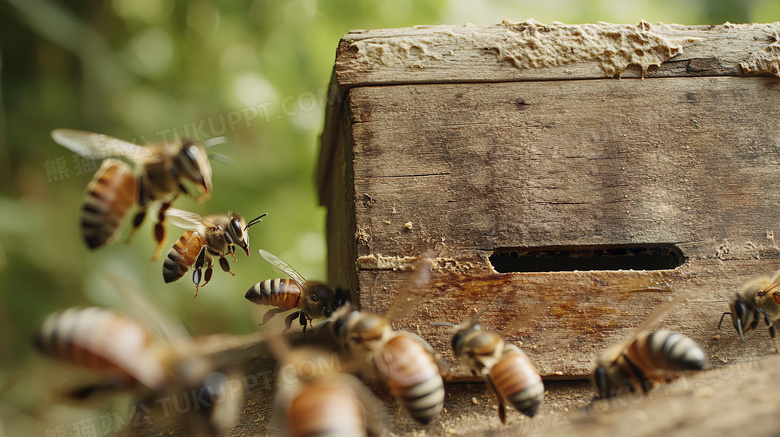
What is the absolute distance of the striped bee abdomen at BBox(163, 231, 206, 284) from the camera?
184 cm

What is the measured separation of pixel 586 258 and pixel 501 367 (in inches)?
29.1

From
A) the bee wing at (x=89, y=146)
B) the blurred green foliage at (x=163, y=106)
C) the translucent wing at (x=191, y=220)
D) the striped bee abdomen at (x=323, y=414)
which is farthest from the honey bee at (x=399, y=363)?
the blurred green foliage at (x=163, y=106)

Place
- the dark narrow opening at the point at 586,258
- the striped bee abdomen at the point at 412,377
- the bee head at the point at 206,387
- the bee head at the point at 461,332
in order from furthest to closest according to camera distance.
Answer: the dark narrow opening at the point at 586,258, the bee head at the point at 461,332, the striped bee abdomen at the point at 412,377, the bee head at the point at 206,387

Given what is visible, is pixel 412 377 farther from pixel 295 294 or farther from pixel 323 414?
pixel 295 294

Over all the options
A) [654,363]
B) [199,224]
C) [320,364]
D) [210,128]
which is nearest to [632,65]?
[654,363]

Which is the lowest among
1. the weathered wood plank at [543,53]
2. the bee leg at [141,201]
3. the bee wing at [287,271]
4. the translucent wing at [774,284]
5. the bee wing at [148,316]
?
the bee wing at [287,271]

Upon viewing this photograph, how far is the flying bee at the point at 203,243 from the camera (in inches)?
72.5

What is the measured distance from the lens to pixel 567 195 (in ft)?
5.38

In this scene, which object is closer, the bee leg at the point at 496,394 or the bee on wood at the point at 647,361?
the bee on wood at the point at 647,361

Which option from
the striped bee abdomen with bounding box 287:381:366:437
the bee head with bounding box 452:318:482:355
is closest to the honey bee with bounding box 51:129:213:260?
the striped bee abdomen with bounding box 287:381:366:437

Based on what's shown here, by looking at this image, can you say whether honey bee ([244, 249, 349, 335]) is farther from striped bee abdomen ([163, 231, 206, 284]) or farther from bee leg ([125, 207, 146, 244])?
bee leg ([125, 207, 146, 244])

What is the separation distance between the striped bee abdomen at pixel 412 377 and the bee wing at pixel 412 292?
332 millimetres

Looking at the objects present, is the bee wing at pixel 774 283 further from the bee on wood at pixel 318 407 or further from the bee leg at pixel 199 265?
the bee leg at pixel 199 265

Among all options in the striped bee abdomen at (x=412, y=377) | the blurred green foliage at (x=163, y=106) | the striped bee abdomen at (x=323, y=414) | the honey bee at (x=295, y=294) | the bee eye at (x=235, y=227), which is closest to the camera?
the striped bee abdomen at (x=323, y=414)
